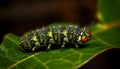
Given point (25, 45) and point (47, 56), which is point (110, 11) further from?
point (47, 56)

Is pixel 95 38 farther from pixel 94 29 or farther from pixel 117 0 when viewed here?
pixel 117 0

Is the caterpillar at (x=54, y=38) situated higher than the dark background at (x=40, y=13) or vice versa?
the dark background at (x=40, y=13)

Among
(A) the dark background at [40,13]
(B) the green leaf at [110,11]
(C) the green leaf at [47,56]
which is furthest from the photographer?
(A) the dark background at [40,13]

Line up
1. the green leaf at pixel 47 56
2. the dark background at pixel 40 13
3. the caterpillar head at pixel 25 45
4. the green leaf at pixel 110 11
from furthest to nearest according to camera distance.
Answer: the dark background at pixel 40 13 → the green leaf at pixel 110 11 → the caterpillar head at pixel 25 45 → the green leaf at pixel 47 56

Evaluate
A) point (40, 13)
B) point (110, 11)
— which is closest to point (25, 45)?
point (110, 11)

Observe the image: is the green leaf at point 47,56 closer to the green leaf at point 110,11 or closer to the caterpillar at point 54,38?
the caterpillar at point 54,38

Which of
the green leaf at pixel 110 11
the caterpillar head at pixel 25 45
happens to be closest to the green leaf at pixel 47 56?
the caterpillar head at pixel 25 45

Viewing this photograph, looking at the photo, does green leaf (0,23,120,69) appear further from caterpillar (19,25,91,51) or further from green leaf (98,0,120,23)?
green leaf (98,0,120,23)

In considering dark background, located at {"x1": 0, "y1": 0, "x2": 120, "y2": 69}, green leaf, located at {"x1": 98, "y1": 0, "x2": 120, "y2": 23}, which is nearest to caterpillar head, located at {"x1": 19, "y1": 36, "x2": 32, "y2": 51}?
green leaf, located at {"x1": 98, "y1": 0, "x2": 120, "y2": 23}
